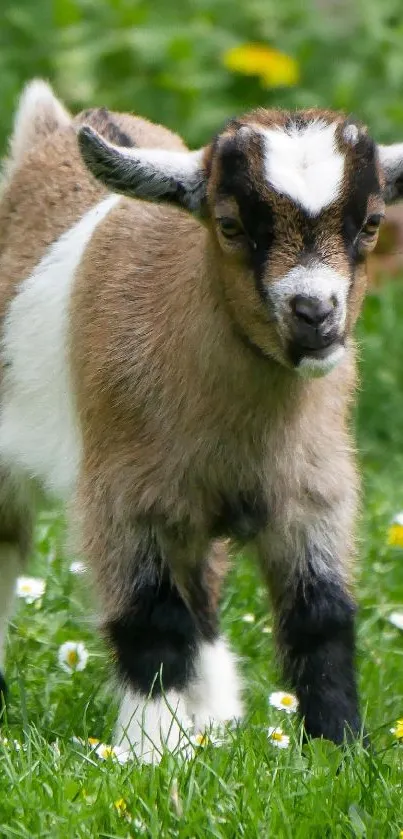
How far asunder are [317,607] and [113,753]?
95cm

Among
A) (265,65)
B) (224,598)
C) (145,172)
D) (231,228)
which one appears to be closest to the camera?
(231,228)

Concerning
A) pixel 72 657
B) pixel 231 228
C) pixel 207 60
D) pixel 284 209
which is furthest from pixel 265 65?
pixel 284 209

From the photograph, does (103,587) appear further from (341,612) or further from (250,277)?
(250,277)

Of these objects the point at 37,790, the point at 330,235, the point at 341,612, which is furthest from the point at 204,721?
the point at 330,235

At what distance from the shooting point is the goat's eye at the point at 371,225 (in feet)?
15.2

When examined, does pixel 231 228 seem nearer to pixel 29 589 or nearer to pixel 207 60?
pixel 29 589

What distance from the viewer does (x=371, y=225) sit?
4656 mm

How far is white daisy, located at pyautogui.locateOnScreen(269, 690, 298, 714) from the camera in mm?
5207

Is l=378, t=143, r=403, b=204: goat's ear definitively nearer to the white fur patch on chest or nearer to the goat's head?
the goat's head

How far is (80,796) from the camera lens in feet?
13.5

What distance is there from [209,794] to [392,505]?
3362 millimetres

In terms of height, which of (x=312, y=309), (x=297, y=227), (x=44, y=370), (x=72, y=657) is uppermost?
(x=297, y=227)

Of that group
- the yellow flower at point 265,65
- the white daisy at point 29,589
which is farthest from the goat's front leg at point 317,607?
the yellow flower at point 265,65

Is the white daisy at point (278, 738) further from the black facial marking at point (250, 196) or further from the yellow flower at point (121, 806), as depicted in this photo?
the black facial marking at point (250, 196)
